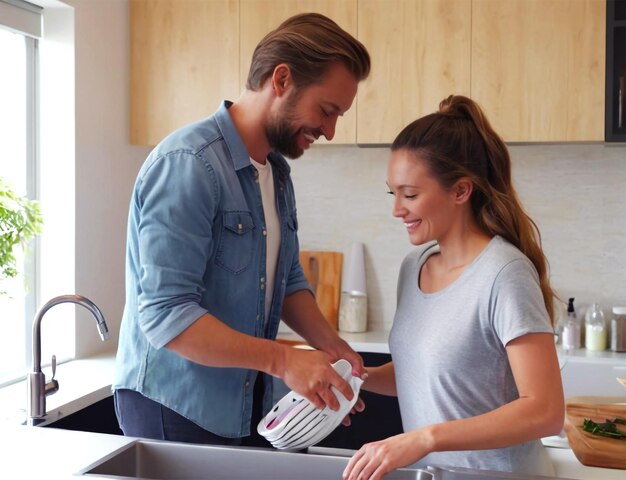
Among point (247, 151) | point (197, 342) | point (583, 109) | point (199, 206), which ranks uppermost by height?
point (583, 109)

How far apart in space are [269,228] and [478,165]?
1.71 ft

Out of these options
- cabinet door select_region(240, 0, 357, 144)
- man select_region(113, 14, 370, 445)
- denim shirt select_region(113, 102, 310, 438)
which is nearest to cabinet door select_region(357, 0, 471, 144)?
cabinet door select_region(240, 0, 357, 144)

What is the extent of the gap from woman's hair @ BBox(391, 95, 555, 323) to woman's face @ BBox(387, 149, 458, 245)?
0.02 m

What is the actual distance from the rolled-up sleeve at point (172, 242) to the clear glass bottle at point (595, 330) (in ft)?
7.02

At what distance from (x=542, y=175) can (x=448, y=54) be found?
725 millimetres

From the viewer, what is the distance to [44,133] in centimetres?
320

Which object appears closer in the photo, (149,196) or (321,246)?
(149,196)

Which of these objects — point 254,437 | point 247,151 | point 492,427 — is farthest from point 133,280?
point 492,427

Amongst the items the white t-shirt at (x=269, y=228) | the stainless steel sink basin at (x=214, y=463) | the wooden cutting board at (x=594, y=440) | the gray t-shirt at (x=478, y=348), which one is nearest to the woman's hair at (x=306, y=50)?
the white t-shirt at (x=269, y=228)

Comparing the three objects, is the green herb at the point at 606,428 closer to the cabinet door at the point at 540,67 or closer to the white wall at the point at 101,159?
the cabinet door at the point at 540,67

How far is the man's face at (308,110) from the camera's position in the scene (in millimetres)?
1824

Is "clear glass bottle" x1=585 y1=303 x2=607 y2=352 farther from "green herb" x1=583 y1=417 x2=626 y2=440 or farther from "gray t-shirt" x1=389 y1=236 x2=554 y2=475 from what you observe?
"gray t-shirt" x1=389 y1=236 x2=554 y2=475

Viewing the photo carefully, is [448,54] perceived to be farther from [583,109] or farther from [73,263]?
[73,263]

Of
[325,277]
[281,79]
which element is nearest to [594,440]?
[281,79]
